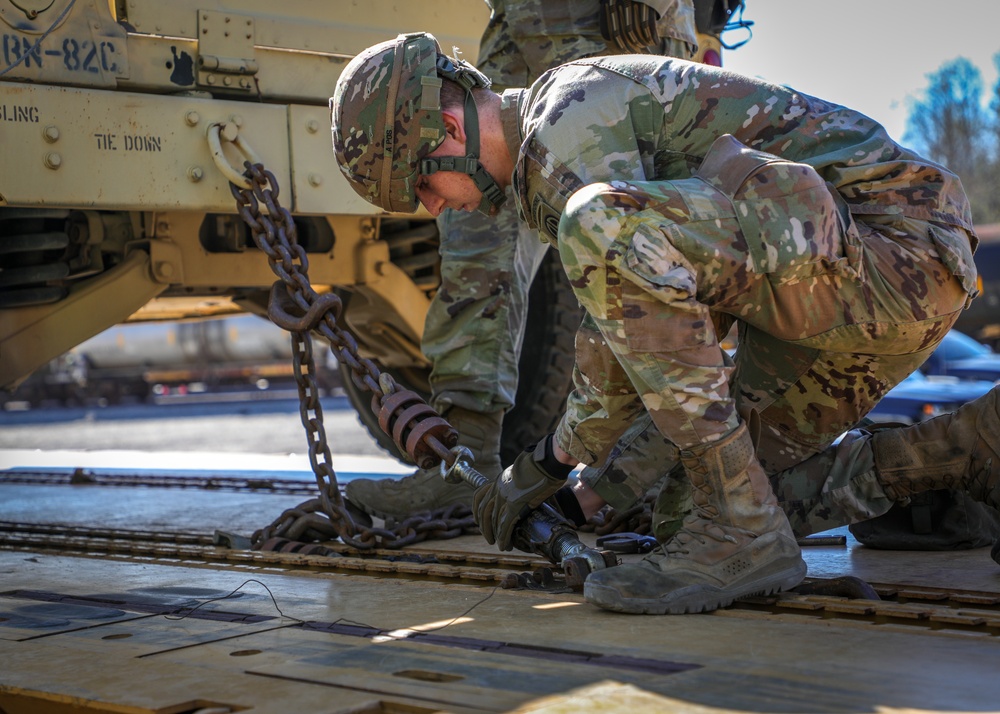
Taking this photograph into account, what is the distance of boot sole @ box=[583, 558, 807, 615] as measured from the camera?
2416 millimetres

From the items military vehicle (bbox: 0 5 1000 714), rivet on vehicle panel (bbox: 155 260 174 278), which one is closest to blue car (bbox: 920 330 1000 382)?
military vehicle (bbox: 0 5 1000 714)

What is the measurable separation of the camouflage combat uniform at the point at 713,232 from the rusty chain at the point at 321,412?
51 centimetres

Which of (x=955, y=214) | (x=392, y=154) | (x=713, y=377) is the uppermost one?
(x=392, y=154)

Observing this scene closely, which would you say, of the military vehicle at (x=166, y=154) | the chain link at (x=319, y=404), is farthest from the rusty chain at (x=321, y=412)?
the military vehicle at (x=166, y=154)

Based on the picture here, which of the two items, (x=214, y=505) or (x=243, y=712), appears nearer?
(x=243, y=712)

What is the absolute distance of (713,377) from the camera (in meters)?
2.47

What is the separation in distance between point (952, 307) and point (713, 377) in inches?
22.8

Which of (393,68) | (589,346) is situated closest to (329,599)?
(589,346)

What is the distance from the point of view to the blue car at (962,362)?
12227mm

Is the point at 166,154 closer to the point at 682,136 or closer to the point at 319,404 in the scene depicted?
the point at 319,404

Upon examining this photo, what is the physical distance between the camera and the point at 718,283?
8.26ft

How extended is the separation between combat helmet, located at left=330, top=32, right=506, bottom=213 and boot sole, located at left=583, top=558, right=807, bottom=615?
2.90 feet

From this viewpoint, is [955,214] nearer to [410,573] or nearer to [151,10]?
[410,573]

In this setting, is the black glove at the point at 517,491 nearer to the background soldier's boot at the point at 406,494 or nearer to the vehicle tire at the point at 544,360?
the background soldier's boot at the point at 406,494
